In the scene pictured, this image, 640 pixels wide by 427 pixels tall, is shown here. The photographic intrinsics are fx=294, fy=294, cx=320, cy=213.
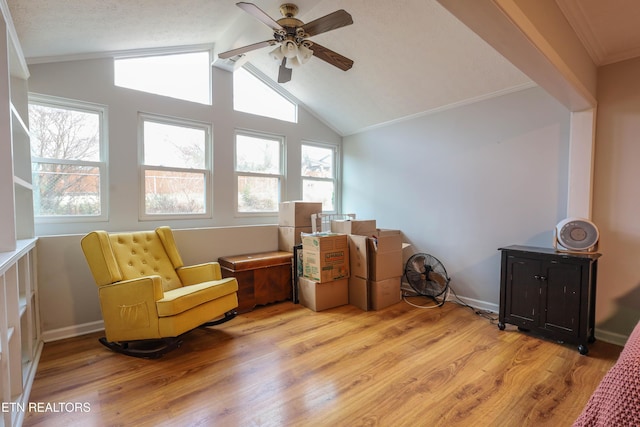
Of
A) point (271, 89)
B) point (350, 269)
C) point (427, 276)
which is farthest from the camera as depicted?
point (271, 89)

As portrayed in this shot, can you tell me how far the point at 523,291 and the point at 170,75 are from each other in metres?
4.29

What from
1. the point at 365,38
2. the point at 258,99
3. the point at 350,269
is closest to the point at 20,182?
the point at 258,99

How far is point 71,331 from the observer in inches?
104

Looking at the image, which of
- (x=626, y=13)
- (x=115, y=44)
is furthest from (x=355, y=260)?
(x=115, y=44)

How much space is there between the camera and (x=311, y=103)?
4383 mm

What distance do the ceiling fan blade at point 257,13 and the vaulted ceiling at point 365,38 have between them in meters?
0.55

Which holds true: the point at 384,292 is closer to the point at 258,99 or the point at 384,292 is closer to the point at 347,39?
the point at 347,39

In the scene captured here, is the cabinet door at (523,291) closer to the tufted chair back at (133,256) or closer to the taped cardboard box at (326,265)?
the taped cardboard box at (326,265)

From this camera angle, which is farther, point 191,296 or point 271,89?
point 271,89

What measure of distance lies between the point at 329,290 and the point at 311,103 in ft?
8.96

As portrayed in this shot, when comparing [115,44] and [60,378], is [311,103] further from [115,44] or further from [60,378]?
[60,378]

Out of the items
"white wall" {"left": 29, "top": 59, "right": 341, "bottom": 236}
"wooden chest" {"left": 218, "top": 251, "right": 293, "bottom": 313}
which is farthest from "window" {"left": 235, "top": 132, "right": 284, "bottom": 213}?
"wooden chest" {"left": 218, "top": 251, "right": 293, "bottom": 313}

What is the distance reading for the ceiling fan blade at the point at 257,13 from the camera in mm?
1877

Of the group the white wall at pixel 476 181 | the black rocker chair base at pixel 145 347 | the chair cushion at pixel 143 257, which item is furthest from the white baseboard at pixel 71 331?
the white wall at pixel 476 181
